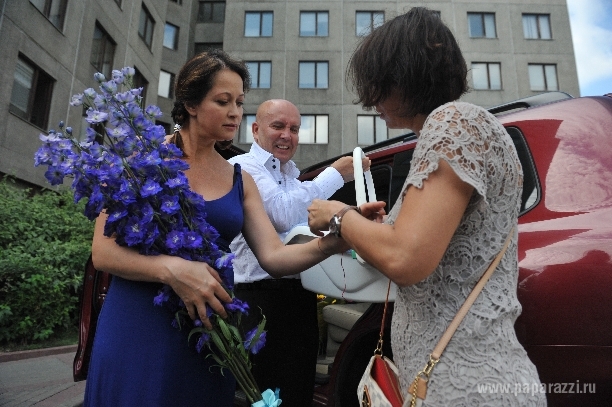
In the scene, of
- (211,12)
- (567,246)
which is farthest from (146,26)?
(567,246)

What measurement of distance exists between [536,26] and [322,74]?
37.2 feet

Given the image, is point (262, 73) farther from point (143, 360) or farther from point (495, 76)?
point (143, 360)

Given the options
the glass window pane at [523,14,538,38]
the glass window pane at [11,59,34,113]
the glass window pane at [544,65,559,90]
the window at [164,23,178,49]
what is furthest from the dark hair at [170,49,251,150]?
the glass window pane at [523,14,538,38]

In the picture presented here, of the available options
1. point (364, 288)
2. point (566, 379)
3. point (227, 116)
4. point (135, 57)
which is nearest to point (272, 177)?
point (227, 116)

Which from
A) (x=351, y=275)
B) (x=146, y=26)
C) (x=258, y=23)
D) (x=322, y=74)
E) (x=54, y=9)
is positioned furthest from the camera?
(x=258, y=23)

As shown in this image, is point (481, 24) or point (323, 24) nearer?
point (323, 24)

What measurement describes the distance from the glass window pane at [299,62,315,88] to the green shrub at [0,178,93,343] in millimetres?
16080

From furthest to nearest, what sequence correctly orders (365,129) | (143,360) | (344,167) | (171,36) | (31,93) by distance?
1. (171,36)
2. (365,129)
3. (31,93)
4. (344,167)
5. (143,360)

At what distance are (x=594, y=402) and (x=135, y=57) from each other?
1887 cm

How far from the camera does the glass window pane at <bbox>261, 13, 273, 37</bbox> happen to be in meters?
22.6

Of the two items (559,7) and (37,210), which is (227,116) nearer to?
(37,210)

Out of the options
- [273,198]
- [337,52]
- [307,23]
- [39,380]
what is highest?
[307,23]

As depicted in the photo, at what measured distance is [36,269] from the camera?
5.98 meters

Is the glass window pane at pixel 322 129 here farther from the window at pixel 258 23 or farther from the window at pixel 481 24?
the window at pixel 481 24
